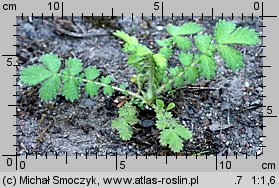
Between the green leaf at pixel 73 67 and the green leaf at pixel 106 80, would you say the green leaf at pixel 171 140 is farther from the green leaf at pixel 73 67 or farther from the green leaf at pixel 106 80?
the green leaf at pixel 73 67

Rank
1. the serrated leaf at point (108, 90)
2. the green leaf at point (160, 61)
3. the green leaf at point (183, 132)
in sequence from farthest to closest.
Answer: the serrated leaf at point (108, 90) < the green leaf at point (183, 132) < the green leaf at point (160, 61)

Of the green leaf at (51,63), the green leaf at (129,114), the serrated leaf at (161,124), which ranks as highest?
the green leaf at (51,63)

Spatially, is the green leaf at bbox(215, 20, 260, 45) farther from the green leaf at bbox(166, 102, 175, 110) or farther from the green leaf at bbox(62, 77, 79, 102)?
the green leaf at bbox(62, 77, 79, 102)

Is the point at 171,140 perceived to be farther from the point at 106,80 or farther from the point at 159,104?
the point at 106,80

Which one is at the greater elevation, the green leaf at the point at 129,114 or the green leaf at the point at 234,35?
the green leaf at the point at 234,35

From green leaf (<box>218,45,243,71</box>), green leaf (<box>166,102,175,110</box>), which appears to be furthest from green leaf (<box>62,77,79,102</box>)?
green leaf (<box>218,45,243,71</box>)

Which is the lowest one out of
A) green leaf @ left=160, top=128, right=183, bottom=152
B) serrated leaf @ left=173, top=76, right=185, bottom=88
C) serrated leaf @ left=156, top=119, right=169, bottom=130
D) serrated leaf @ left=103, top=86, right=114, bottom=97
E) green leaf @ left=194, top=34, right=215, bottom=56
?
green leaf @ left=160, top=128, right=183, bottom=152

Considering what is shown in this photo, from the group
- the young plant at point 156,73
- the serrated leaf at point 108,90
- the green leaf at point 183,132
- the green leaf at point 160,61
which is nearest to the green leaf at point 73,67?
the young plant at point 156,73

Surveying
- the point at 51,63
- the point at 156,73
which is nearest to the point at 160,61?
the point at 156,73
